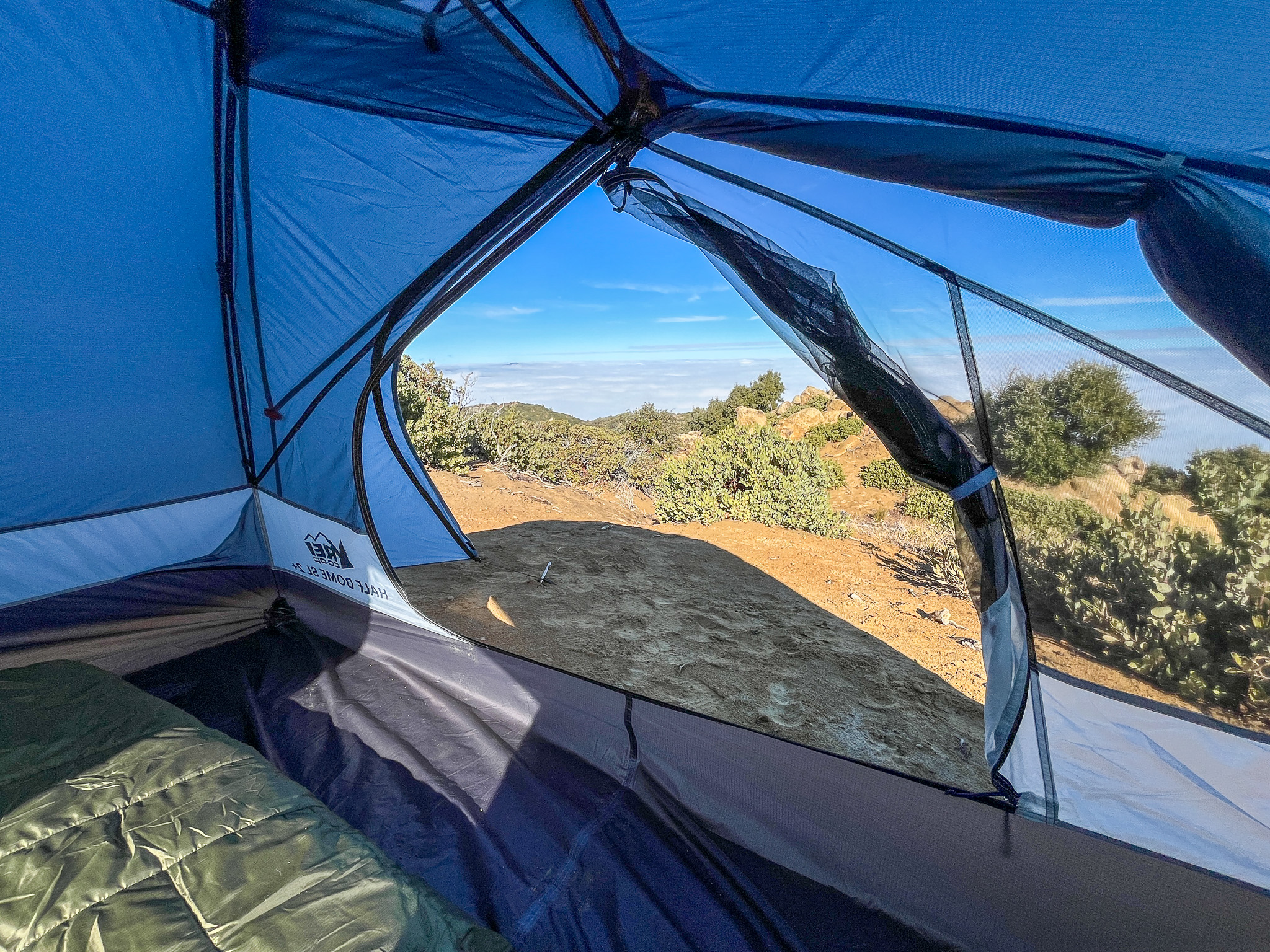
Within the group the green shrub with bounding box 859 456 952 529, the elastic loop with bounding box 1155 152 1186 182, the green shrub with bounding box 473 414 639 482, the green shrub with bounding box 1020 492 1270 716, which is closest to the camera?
the elastic loop with bounding box 1155 152 1186 182

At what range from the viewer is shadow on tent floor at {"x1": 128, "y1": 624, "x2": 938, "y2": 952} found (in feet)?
4.91

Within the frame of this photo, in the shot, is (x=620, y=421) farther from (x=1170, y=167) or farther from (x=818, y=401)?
(x=1170, y=167)

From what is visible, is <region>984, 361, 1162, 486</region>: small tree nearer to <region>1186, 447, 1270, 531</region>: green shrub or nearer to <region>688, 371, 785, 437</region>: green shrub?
<region>1186, 447, 1270, 531</region>: green shrub

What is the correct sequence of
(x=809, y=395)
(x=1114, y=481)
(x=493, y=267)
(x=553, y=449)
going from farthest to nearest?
(x=809, y=395)
(x=553, y=449)
(x=493, y=267)
(x=1114, y=481)

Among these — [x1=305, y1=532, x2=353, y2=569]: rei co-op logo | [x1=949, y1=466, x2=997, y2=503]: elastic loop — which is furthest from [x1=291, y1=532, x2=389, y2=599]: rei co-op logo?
[x1=949, y1=466, x2=997, y2=503]: elastic loop

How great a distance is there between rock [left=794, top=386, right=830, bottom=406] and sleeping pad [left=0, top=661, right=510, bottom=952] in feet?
68.3

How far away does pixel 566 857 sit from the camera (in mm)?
1689

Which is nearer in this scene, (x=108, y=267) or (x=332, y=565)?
(x=108, y=267)

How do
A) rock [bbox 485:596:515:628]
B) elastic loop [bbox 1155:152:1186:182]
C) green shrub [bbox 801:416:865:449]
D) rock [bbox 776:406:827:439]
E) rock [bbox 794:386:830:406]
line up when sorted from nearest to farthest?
elastic loop [bbox 1155:152:1186:182]
rock [bbox 485:596:515:628]
green shrub [bbox 801:416:865:449]
rock [bbox 776:406:827:439]
rock [bbox 794:386:830:406]

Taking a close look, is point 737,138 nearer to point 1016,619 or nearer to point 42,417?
point 1016,619

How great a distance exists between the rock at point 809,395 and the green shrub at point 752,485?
1414 centimetres

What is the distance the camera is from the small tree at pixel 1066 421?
1212mm

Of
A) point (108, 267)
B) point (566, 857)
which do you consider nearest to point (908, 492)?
point (566, 857)

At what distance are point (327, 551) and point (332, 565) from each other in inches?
3.0
